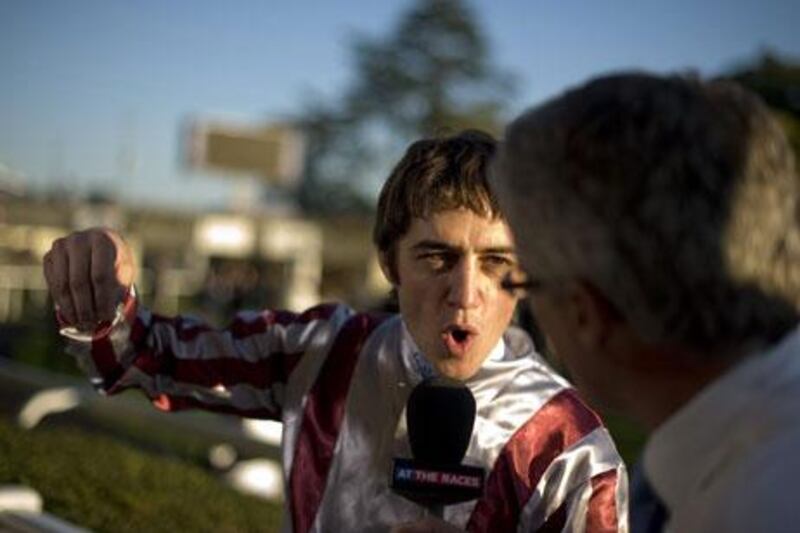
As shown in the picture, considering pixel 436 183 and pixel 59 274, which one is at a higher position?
pixel 436 183

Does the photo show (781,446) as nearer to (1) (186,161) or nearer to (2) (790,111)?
(2) (790,111)

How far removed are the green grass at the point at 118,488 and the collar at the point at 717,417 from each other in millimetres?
3383

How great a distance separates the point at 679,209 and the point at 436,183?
41.7 inches

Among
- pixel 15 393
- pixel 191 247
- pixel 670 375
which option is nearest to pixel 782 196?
pixel 670 375

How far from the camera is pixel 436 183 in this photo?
2.24 metres

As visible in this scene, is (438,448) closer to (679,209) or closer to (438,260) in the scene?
(438,260)

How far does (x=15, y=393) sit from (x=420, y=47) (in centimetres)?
4859

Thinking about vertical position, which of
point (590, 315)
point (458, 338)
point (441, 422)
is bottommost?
point (441, 422)

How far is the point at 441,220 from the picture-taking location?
222 cm

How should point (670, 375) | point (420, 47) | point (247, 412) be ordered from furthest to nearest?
1. point (420, 47)
2. point (247, 412)
3. point (670, 375)

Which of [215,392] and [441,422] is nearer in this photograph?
[441,422]

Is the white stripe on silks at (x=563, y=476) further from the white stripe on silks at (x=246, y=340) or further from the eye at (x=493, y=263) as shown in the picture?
the white stripe on silks at (x=246, y=340)

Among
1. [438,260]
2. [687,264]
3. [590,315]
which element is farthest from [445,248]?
[687,264]

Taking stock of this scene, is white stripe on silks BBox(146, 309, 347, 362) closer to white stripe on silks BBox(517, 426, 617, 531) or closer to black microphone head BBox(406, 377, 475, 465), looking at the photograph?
black microphone head BBox(406, 377, 475, 465)
